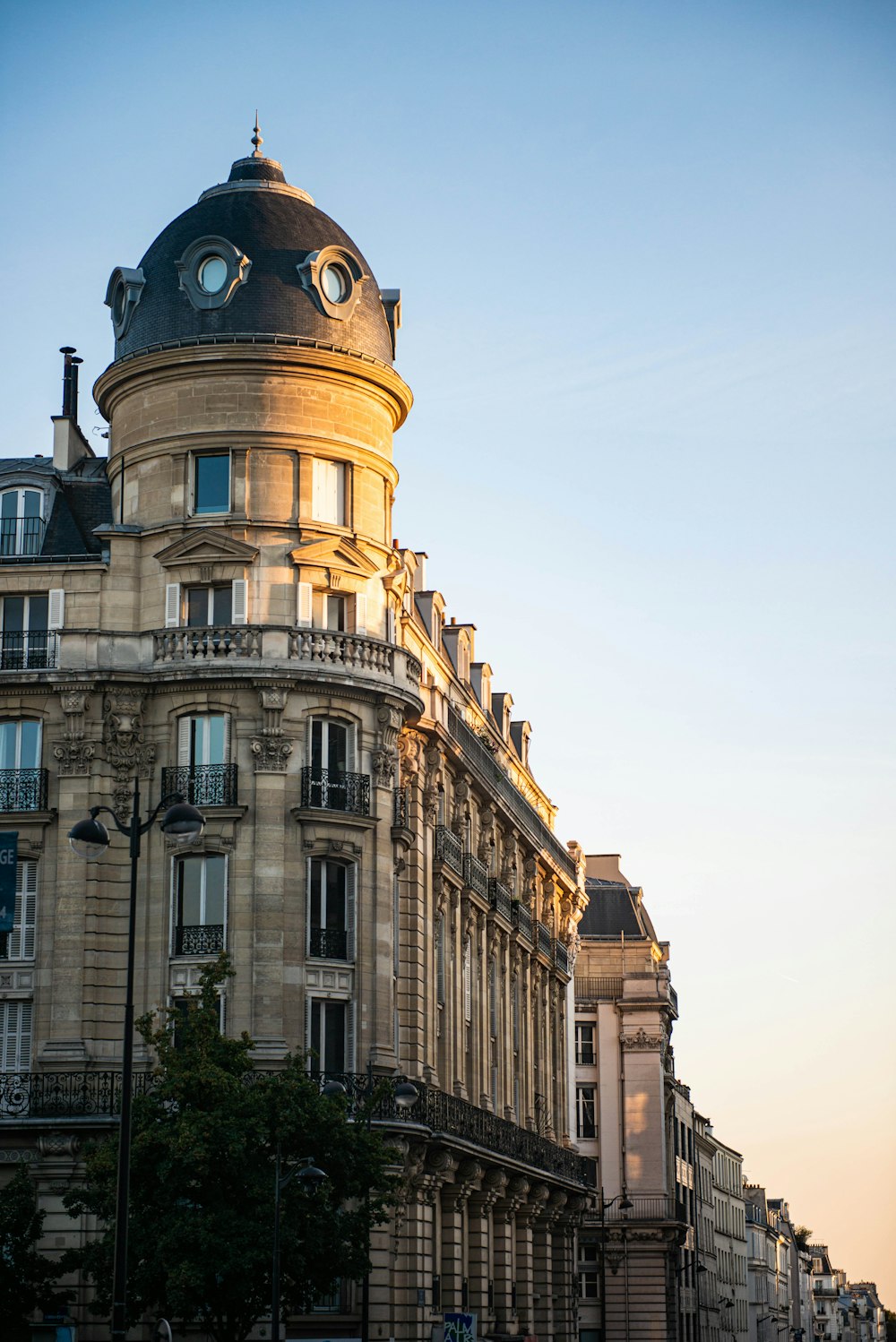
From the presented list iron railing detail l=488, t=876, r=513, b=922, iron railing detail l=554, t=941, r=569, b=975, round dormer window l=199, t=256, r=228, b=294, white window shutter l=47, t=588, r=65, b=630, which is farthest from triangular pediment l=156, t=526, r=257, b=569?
iron railing detail l=554, t=941, r=569, b=975

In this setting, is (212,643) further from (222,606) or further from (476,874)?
(476,874)

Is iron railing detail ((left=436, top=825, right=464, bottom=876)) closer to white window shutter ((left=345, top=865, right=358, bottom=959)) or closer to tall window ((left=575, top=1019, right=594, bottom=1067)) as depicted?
white window shutter ((left=345, top=865, right=358, bottom=959))

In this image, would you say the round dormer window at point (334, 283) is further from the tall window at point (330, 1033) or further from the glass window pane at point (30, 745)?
the tall window at point (330, 1033)

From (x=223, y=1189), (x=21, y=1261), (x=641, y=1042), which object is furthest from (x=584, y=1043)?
(x=223, y=1189)

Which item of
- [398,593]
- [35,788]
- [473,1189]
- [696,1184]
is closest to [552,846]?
[473,1189]

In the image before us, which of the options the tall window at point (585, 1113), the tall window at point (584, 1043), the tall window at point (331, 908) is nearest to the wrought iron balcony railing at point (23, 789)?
the tall window at point (331, 908)

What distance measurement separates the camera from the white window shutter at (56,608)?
4972 cm

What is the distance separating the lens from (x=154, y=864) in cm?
4847

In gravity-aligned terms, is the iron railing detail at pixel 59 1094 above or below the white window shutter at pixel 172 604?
below

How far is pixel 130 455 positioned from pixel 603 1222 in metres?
52.3

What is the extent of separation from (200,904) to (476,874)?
15.1m

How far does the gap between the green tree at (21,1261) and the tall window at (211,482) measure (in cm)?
1604

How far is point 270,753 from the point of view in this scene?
48.3 meters

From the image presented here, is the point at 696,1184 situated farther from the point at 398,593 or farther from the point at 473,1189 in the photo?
the point at 398,593
